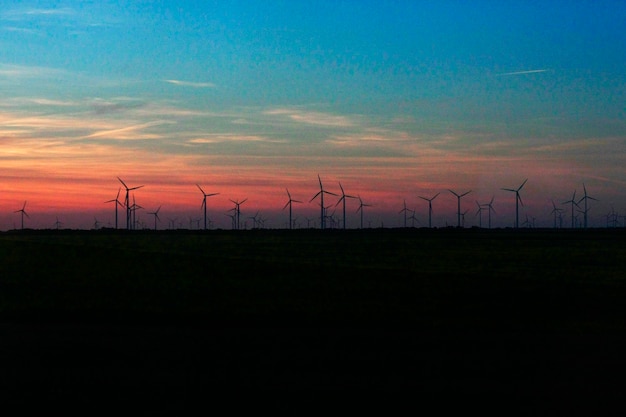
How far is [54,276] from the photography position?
3412cm

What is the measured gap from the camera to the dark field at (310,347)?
11.1 metres

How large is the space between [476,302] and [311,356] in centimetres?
1247

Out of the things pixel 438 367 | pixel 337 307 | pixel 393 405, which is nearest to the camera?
pixel 393 405

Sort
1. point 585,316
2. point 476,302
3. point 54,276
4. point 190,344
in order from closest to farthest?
1. point 190,344
2. point 585,316
3. point 476,302
4. point 54,276

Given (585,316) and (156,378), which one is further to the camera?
(585,316)

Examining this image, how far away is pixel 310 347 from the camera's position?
1548 centimetres

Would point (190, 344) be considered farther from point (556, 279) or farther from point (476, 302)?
point (556, 279)

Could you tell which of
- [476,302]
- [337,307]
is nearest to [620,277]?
[476,302]

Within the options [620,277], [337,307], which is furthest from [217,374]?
[620,277]

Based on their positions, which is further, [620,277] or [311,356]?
[620,277]

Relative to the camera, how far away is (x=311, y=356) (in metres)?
14.4

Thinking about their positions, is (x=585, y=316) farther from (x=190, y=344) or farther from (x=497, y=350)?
(x=190, y=344)

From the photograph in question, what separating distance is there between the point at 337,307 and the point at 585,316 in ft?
24.4

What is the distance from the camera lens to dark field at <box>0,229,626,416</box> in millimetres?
11055
